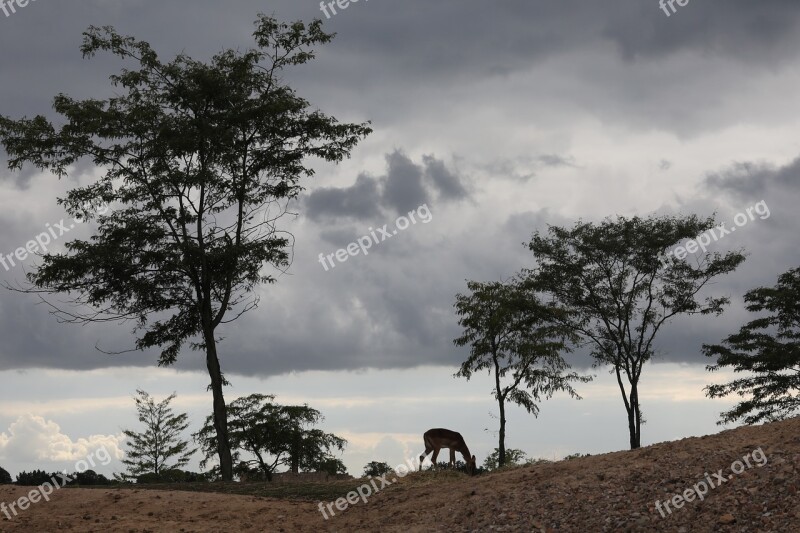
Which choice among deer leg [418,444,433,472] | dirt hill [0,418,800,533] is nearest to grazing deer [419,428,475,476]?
deer leg [418,444,433,472]

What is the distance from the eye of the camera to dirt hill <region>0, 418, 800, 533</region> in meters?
13.9

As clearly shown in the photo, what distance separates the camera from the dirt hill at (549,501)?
45.6ft

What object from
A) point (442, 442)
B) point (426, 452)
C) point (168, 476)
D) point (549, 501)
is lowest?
point (549, 501)

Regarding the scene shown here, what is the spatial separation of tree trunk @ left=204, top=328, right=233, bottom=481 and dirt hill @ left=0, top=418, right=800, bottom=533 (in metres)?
7.24

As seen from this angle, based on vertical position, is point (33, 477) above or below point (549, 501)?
above

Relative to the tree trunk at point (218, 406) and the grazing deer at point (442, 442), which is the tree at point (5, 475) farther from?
the grazing deer at point (442, 442)

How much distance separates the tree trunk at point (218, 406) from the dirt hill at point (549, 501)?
7242 mm

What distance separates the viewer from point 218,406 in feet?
95.5

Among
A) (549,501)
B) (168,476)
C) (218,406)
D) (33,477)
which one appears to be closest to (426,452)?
(549,501)

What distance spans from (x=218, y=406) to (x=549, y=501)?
16.4 metres

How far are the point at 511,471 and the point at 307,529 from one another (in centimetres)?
490

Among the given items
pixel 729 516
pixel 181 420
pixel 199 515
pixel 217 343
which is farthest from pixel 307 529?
pixel 181 420

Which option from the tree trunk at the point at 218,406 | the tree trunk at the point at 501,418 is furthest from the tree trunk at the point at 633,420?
the tree trunk at the point at 218,406

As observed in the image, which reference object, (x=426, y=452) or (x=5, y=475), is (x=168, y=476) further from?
(x=426, y=452)
